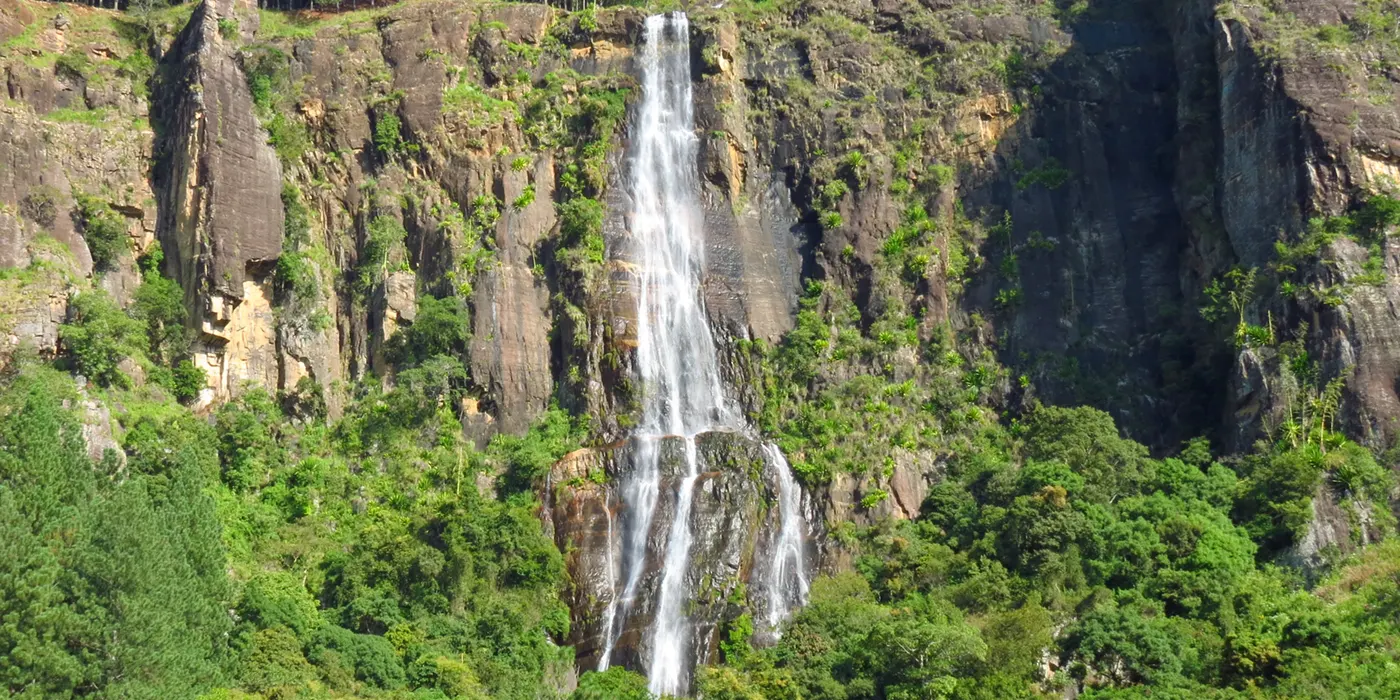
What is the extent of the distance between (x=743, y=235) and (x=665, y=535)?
13014 millimetres

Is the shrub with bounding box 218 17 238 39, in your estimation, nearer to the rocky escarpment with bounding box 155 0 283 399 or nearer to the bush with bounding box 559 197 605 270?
the rocky escarpment with bounding box 155 0 283 399

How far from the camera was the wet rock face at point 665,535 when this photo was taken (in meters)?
48.9

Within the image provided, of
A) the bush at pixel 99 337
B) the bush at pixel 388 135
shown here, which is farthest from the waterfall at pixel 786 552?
the bush at pixel 99 337

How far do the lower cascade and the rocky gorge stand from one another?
0.15m

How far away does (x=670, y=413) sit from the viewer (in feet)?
181

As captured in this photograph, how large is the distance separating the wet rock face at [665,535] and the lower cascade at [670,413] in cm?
8

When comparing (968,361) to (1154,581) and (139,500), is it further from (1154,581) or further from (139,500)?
(139,500)

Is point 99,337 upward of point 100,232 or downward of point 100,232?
downward

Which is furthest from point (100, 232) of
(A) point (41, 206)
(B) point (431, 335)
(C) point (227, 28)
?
(B) point (431, 335)

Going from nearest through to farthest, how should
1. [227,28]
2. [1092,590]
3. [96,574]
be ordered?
[96,574] < [1092,590] < [227,28]

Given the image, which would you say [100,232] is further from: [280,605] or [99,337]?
[280,605]

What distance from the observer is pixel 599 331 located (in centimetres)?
5575

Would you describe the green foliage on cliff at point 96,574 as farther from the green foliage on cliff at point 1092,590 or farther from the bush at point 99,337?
the green foliage on cliff at point 1092,590

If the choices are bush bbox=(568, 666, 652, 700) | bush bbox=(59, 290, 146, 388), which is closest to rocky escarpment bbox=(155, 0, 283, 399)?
bush bbox=(59, 290, 146, 388)
